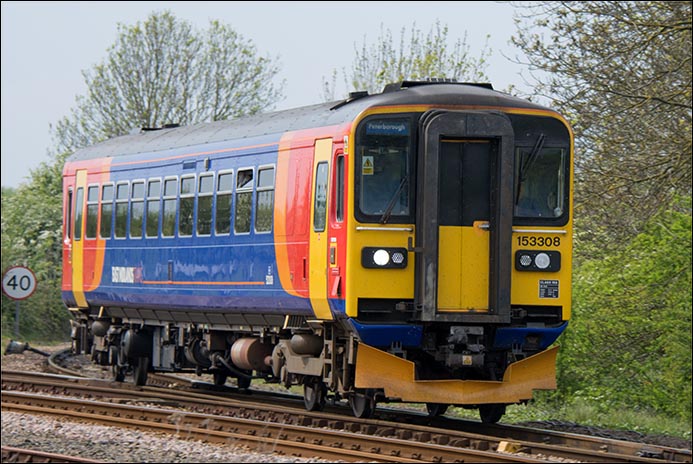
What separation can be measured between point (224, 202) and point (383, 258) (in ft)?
12.9

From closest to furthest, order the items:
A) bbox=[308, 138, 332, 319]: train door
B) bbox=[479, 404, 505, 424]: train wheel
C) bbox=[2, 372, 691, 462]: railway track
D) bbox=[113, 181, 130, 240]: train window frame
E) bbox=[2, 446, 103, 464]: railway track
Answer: bbox=[2, 446, 103, 464]: railway track → bbox=[2, 372, 691, 462]: railway track → bbox=[308, 138, 332, 319]: train door → bbox=[479, 404, 505, 424]: train wheel → bbox=[113, 181, 130, 240]: train window frame

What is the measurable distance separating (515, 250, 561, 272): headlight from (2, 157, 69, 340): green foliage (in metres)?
23.3

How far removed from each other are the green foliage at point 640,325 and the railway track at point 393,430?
3704 mm

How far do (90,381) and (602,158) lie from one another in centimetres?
820

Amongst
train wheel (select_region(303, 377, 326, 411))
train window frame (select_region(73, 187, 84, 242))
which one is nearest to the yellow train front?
train wheel (select_region(303, 377, 326, 411))

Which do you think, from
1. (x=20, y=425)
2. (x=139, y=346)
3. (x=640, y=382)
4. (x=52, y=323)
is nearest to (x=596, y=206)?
(x=640, y=382)

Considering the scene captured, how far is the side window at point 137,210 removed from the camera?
1958cm

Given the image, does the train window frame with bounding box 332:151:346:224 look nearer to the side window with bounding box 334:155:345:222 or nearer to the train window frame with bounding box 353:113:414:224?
the side window with bounding box 334:155:345:222

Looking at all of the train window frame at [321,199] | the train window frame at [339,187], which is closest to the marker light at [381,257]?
the train window frame at [339,187]

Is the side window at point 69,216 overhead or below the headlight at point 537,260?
overhead

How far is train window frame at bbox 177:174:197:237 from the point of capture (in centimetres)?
1800

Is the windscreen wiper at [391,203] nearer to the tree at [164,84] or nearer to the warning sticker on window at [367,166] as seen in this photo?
the warning sticker on window at [367,166]

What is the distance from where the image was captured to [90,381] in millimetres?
20828

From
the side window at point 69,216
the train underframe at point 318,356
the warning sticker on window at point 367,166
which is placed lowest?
the train underframe at point 318,356
